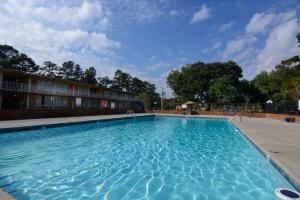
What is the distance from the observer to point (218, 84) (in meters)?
32.8

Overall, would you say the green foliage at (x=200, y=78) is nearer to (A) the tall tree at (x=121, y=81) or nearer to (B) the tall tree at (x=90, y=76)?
(A) the tall tree at (x=121, y=81)

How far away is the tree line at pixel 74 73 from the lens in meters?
41.5

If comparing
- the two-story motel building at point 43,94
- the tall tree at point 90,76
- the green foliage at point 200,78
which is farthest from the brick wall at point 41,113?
the tall tree at point 90,76

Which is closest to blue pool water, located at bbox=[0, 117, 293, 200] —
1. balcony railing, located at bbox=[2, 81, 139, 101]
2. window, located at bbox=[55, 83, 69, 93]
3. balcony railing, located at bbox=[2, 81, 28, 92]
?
balcony railing, located at bbox=[2, 81, 28, 92]

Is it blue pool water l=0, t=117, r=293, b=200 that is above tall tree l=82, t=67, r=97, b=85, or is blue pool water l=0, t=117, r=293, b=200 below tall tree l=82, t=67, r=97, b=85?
below

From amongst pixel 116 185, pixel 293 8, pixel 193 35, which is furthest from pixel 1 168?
pixel 193 35

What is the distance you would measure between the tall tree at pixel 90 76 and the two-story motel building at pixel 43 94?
18237 mm

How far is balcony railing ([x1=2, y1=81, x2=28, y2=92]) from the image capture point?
17500mm

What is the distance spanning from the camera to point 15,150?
6.81 meters

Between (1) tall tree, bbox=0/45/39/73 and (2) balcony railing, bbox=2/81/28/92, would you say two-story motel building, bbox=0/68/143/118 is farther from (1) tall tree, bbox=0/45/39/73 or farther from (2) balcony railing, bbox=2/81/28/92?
(1) tall tree, bbox=0/45/39/73

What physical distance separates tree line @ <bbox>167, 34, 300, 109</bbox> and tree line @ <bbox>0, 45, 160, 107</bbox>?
24.4 ft

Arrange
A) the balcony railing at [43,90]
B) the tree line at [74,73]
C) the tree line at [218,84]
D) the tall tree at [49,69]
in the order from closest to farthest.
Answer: the balcony railing at [43,90], the tree line at [218,84], the tree line at [74,73], the tall tree at [49,69]

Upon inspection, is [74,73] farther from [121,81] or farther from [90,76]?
[121,81]

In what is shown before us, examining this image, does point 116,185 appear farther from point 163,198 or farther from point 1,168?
point 1,168
